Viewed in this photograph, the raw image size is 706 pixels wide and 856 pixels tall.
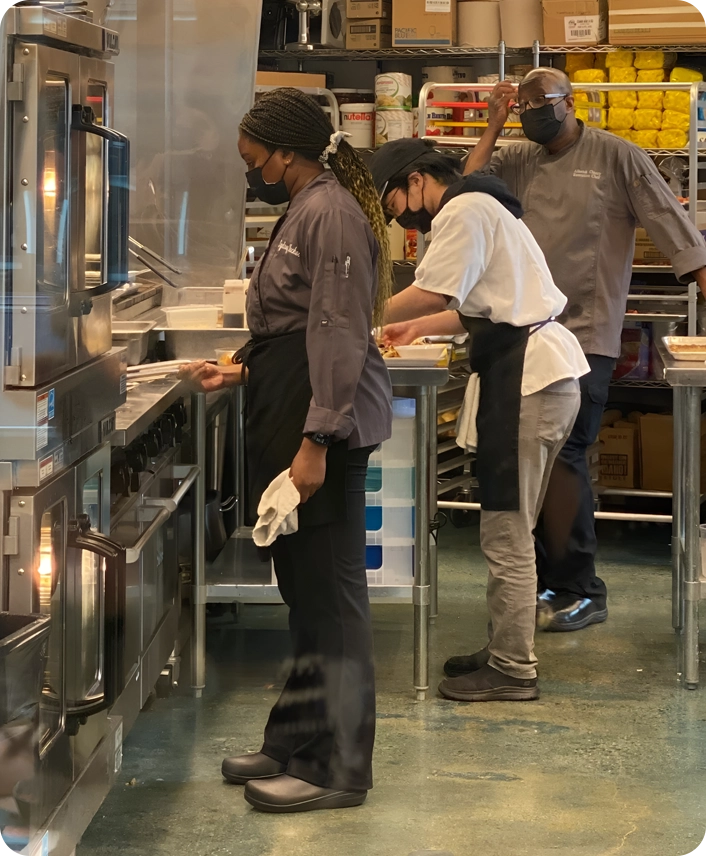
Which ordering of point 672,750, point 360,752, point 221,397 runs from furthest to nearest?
point 221,397, point 672,750, point 360,752

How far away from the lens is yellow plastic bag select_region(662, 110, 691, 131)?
4453mm

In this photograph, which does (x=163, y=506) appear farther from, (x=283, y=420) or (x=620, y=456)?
(x=620, y=456)

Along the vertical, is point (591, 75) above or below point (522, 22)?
below

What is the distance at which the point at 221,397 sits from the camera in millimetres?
3379

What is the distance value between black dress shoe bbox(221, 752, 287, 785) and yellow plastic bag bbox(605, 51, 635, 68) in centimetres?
316

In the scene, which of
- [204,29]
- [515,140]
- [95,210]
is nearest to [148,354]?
[95,210]

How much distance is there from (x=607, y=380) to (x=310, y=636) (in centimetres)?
172

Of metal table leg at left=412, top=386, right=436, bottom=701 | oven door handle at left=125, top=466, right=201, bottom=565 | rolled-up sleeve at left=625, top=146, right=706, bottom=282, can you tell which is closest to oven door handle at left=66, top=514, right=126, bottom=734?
oven door handle at left=125, top=466, right=201, bottom=565

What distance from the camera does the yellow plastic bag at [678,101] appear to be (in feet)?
14.6

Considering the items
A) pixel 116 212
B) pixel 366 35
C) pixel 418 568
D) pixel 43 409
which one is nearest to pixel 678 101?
pixel 366 35

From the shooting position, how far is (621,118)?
14.8 feet

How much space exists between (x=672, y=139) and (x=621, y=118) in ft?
0.66

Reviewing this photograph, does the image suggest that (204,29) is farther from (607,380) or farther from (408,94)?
(607,380)

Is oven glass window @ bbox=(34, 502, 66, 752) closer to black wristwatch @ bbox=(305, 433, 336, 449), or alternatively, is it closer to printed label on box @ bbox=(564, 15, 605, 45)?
black wristwatch @ bbox=(305, 433, 336, 449)
